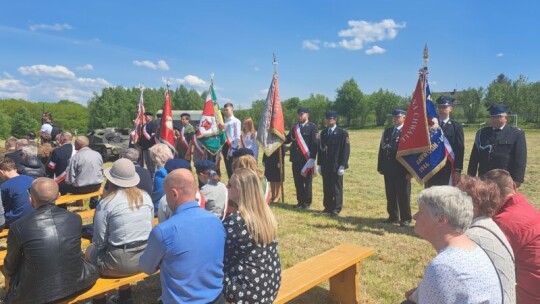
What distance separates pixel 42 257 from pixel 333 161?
5809 millimetres

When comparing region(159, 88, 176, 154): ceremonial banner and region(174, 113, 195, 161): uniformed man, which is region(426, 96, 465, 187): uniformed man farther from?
region(174, 113, 195, 161): uniformed man

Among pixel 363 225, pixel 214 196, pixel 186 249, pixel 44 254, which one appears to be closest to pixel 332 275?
pixel 214 196

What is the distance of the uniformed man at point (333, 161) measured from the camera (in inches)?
311

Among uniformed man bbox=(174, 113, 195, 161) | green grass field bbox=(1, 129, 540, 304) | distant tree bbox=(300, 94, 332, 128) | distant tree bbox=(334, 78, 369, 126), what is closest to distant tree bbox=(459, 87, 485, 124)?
distant tree bbox=(334, 78, 369, 126)

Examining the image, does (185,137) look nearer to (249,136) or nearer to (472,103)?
(249,136)

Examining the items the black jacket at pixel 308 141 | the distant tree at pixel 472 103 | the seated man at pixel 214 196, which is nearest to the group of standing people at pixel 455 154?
the black jacket at pixel 308 141

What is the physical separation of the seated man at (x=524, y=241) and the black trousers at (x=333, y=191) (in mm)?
4828

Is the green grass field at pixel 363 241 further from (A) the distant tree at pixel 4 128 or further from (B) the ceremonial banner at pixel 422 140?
(A) the distant tree at pixel 4 128

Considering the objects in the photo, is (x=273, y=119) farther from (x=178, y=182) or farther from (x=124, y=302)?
(x=178, y=182)

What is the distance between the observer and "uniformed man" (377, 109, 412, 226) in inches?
283

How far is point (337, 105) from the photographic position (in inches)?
2571

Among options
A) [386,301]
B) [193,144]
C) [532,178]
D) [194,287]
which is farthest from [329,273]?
[532,178]

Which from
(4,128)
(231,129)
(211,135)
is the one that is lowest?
(211,135)

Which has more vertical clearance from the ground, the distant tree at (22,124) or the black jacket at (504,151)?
the distant tree at (22,124)
